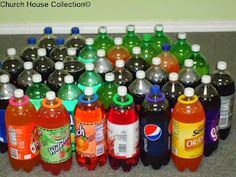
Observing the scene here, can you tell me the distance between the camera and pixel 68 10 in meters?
3.07

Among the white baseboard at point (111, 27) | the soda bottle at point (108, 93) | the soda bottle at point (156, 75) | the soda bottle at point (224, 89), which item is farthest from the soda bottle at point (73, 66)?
the white baseboard at point (111, 27)

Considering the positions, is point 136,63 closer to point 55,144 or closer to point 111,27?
point 55,144

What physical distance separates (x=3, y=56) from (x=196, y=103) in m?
1.38

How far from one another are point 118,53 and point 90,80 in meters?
0.26

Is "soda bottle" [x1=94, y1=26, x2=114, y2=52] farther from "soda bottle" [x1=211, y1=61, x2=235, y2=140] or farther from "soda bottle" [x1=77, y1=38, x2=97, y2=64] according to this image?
"soda bottle" [x1=211, y1=61, x2=235, y2=140]

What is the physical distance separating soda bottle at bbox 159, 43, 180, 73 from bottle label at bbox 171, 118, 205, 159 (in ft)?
1.10

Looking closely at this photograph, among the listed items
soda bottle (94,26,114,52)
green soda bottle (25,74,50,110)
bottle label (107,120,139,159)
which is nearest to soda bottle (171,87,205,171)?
bottle label (107,120,139,159)

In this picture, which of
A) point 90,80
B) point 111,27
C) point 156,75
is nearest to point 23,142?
point 90,80

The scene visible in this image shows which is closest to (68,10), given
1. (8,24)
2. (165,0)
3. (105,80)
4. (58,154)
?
(8,24)

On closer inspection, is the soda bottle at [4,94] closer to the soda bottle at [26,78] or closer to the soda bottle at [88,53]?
the soda bottle at [26,78]

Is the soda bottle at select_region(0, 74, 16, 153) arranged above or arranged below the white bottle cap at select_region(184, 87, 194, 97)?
below

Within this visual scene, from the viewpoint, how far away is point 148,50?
2203 mm

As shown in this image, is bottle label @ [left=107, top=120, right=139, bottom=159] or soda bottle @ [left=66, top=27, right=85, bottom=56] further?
soda bottle @ [left=66, top=27, right=85, bottom=56]

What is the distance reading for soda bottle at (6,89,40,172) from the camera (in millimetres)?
1809
